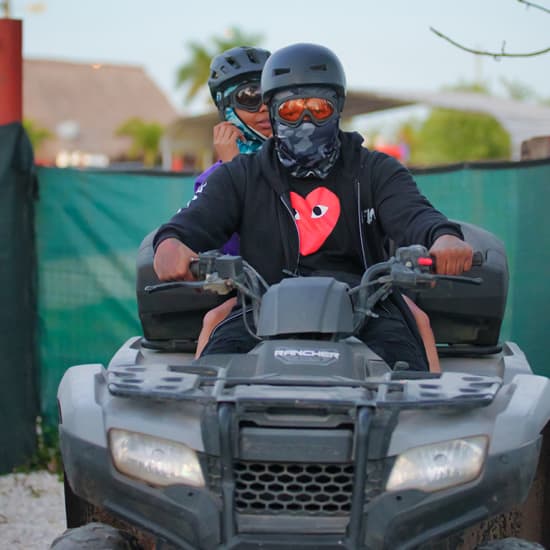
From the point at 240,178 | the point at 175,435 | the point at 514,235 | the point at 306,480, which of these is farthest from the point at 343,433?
the point at 514,235

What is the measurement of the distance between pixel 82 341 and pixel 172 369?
4.63 metres

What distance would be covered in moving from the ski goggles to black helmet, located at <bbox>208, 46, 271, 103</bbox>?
0.05 meters

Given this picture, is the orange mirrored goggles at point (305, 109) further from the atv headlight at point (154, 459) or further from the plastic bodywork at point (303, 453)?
the atv headlight at point (154, 459)

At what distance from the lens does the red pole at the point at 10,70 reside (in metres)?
7.98

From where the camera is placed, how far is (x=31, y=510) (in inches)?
→ 279

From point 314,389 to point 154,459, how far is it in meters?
0.51

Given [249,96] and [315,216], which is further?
[249,96]

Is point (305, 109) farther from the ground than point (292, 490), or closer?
farther from the ground

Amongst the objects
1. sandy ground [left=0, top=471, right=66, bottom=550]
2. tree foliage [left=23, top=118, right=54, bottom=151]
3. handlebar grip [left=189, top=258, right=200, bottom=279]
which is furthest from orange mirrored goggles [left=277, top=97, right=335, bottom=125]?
tree foliage [left=23, top=118, right=54, bottom=151]

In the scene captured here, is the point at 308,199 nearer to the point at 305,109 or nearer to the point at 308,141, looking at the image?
the point at 308,141

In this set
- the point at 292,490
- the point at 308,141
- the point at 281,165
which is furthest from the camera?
the point at 281,165

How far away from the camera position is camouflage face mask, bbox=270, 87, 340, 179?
187 inches

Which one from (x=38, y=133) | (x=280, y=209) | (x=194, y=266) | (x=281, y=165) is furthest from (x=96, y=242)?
(x=38, y=133)

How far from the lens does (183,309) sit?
18.1 ft
